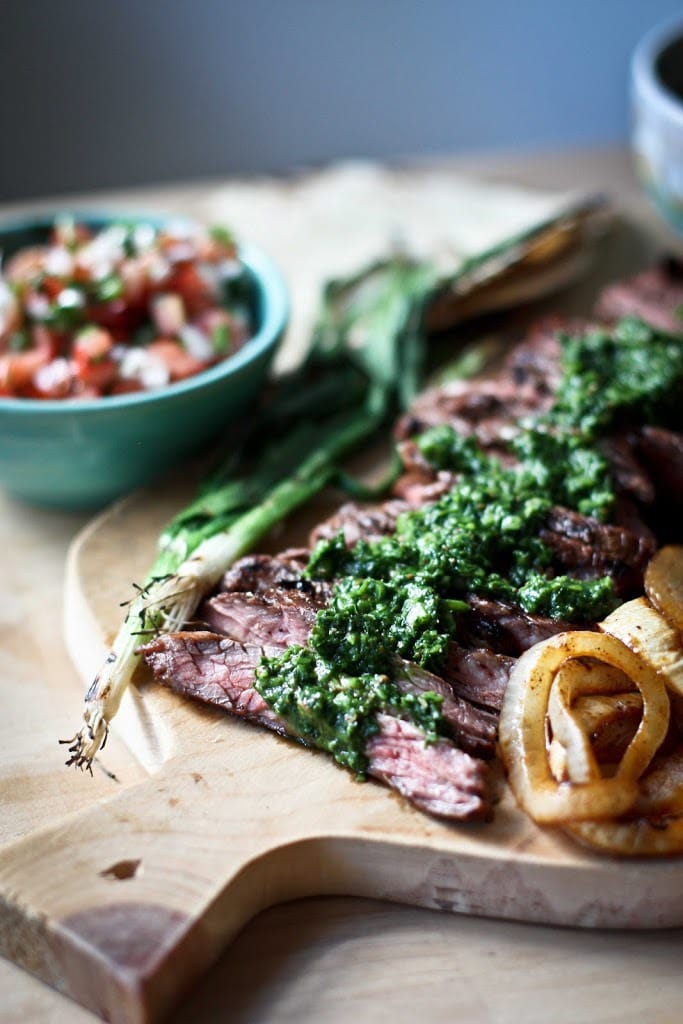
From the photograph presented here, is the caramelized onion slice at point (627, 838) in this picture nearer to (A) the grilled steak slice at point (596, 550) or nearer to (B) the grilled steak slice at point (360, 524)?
(A) the grilled steak slice at point (596, 550)

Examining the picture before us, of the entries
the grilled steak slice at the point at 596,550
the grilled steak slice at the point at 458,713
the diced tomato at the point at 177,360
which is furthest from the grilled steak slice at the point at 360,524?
the diced tomato at the point at 177,360

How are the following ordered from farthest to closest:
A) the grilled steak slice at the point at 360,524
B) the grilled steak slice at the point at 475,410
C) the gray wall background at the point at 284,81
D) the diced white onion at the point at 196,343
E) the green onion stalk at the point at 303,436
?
the gray wall background at the point at 284,81 → the diced white onion at the point at 196,343 → the grilled steak slice at the point at 475,410 → the grilled steak slice at the point at 360,524 → the green onion stalk at the point at 303,436

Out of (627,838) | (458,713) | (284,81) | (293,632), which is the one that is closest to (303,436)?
(293,632)

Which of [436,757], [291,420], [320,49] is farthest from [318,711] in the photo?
[320,49]

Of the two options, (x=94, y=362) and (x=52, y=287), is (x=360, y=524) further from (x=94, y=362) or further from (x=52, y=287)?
(x=52, y=287)

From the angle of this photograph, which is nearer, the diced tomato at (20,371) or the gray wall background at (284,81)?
the diced tomato at (20,371)

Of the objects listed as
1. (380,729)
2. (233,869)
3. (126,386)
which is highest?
(126,386)

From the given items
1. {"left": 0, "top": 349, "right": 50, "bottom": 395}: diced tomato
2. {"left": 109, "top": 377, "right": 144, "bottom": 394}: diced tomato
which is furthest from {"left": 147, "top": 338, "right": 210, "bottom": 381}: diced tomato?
{"left": 0, "top": 349, "right": 50, "bottom": 395}: diced tomato
